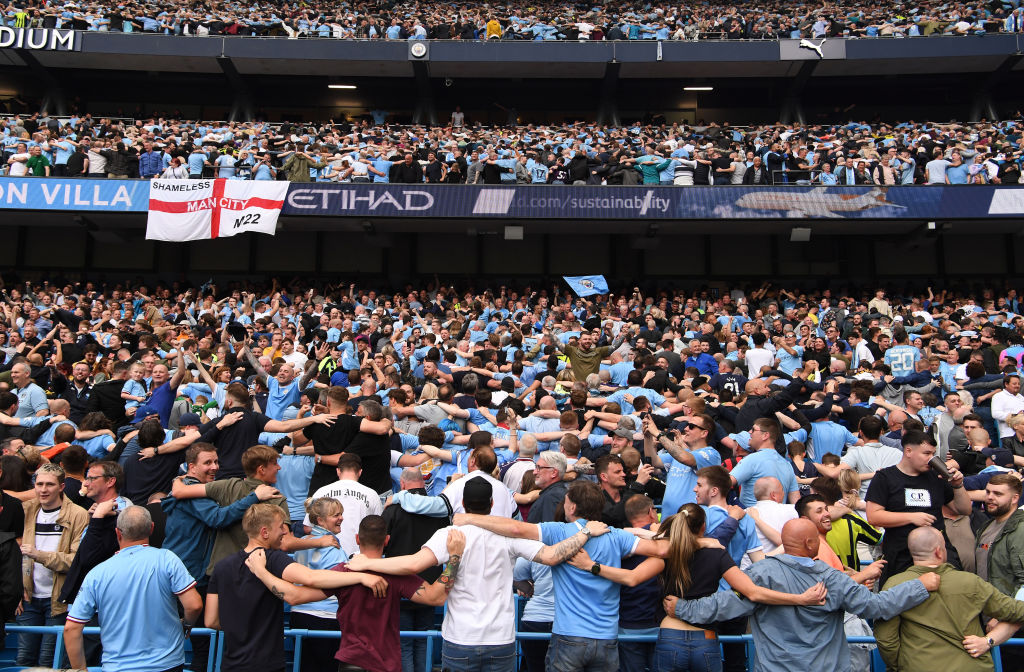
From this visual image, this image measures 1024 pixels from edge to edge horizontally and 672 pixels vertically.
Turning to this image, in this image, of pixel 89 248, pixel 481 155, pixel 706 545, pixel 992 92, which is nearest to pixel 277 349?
pixel 706 545

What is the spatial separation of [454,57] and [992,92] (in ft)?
60.0

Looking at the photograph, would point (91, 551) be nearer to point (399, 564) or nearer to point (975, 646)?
point (399, 564)

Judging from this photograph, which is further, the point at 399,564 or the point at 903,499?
the point at 903,499

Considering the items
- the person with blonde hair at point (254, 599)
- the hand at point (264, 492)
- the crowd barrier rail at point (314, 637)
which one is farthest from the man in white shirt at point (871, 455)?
the person with blonde hair at point (254, 599)

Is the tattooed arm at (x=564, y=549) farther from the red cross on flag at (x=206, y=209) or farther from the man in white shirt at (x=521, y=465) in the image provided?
the red cross on flag at (x=206, y=209)

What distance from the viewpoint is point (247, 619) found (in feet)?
15.2

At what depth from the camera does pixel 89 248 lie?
2344 cm

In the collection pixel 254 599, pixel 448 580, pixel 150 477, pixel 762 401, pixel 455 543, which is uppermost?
pixel 762 401

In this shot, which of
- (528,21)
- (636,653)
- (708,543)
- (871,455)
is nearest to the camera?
(708,543)

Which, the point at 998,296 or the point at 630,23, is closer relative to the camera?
the point at 998,296

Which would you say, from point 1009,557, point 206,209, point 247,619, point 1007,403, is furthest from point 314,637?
point 206,209

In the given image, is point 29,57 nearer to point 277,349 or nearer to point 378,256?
point 378,256

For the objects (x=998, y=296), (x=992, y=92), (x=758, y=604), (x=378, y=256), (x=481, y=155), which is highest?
(x=992, y=92)

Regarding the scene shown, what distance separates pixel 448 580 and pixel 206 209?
16238 mm
